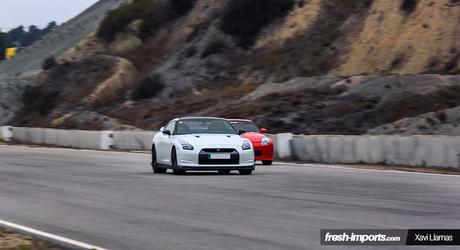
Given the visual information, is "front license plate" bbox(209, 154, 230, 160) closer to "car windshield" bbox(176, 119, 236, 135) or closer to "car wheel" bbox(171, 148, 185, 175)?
"car wheel" bbox(171, 148, 185, 175)

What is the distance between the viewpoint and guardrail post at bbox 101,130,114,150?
42.6 m

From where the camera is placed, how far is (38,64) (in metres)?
103

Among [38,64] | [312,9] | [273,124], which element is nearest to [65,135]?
[273,124]

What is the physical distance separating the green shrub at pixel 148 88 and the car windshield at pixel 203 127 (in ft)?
141

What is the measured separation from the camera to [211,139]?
21141 millimetres

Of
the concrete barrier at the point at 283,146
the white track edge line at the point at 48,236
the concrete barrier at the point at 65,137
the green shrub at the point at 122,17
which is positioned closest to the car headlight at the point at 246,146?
the concrete barrier at the point at 283,146

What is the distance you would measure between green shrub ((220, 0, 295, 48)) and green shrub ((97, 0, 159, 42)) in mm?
12508

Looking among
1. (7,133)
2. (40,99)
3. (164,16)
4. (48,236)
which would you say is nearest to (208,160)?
(48,236)

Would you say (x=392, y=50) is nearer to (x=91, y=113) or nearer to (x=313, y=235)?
(x=91, y=113)

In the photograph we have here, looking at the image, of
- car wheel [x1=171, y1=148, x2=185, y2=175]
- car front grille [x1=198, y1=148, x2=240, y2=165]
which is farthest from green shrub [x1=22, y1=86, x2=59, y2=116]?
car front grille [x1=198, y1=148, x2=240, y2=165]

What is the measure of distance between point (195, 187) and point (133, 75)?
181ft

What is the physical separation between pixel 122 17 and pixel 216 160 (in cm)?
6498

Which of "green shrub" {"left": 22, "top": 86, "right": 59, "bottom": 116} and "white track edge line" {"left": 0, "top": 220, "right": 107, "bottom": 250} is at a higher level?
"green shrub" {"left": 22, "top": 86, "right": 59, "bottom": 116}

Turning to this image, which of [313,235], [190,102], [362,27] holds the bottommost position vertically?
[313,235]
